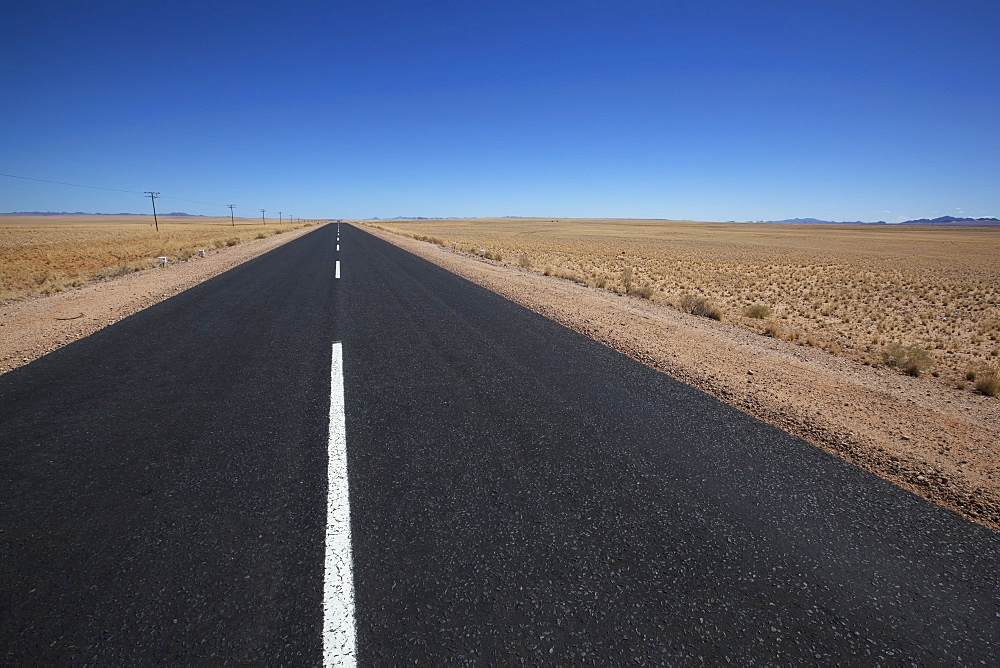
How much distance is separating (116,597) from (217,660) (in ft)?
2.26

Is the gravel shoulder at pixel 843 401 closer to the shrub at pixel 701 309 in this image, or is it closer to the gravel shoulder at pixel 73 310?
the shrub at pixel 701 309

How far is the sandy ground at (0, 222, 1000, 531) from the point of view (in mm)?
3510

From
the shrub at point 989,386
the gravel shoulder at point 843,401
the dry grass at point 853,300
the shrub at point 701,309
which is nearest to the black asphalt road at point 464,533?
the gravel shoulder at point 843,401

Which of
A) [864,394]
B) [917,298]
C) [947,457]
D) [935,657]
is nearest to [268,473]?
[935,657]

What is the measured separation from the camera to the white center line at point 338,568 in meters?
1.82

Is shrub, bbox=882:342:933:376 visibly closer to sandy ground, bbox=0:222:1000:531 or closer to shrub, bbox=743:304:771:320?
sandy ground, bbox=0:222:1000:531

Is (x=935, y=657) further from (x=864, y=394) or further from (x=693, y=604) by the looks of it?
(x=864, y=394)

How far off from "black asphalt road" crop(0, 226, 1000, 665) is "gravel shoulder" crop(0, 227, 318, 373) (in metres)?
1.70

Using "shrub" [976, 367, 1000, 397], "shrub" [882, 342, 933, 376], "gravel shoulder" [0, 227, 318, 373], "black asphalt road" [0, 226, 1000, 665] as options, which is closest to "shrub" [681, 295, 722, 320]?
"shrub" [882, 342, 933, 376]

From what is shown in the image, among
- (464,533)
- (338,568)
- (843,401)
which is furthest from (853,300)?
(338,568)

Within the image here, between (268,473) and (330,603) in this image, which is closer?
(330,603)

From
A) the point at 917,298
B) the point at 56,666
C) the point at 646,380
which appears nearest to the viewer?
the point at 56,666

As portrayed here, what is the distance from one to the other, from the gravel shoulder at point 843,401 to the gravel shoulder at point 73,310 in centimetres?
757

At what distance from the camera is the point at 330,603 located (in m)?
Answer: 2.02
